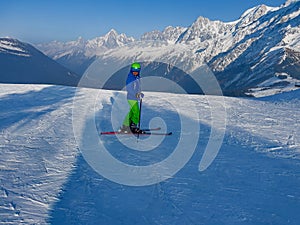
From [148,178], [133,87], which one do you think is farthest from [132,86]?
[148,178]

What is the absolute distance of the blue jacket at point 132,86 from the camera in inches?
403

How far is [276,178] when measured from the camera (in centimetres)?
661

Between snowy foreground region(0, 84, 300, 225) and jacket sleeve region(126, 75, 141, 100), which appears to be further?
jacket sleeve region(126, 75, 141, 100)

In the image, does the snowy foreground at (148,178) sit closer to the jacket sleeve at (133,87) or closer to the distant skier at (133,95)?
the distant skier at (133,95)

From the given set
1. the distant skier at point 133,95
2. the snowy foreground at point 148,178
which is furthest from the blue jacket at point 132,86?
the snowy foreground at point 148,178

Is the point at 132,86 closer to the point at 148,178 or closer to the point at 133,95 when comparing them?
the point at 133,95

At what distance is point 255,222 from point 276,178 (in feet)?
6.64

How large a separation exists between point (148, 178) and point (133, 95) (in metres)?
4.25

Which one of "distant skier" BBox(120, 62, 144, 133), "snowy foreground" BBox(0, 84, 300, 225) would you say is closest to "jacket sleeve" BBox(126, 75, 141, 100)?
"distant skier" BBox(120, 62, 144, 133)

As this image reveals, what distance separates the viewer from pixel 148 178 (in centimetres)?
660

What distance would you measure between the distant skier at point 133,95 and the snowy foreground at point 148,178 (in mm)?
603

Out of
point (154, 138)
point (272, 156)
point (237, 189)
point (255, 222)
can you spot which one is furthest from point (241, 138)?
point (255, 222)

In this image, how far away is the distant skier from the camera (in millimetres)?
10172

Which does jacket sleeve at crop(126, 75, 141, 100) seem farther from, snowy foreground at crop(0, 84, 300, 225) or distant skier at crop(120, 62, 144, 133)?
snowy foreground at crop(0, 84, 300, 225)
